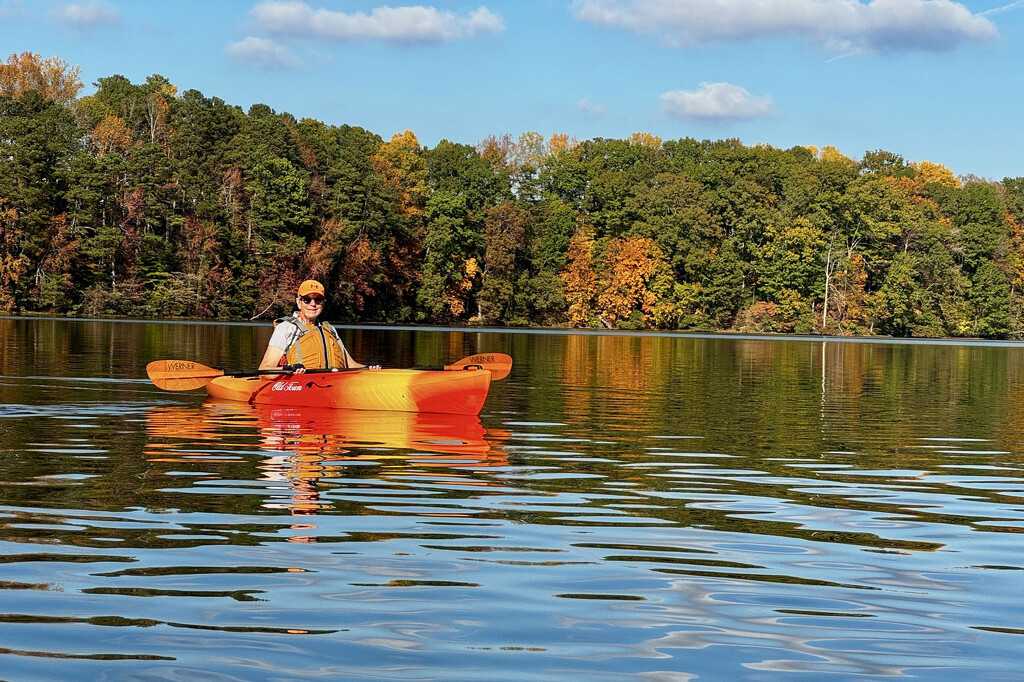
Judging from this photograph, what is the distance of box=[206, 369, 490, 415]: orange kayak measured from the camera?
16.9m

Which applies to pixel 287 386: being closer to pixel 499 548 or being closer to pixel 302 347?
pixel 302 347

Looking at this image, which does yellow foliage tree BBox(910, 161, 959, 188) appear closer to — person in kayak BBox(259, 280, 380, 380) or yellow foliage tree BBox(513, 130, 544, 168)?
yellow foliage tree BBox(513, 130, 544, 168)

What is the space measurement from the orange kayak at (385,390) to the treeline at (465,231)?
56798mm

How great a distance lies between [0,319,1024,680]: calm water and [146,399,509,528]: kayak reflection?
7 centimetres

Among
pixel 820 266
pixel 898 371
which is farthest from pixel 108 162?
pixel 898 371

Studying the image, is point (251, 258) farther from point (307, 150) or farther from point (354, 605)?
point (354, 605)

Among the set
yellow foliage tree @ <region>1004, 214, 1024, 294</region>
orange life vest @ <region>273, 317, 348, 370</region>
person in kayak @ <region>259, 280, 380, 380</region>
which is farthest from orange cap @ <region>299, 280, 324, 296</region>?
yellow foliage tree @ <region>1004, 214, 1024, 294</region>

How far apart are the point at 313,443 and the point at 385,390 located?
11.1ft

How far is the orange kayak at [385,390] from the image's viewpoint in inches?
664

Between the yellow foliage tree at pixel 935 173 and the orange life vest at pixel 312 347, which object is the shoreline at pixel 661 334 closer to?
the yellow foliage tree at pixel 935 173

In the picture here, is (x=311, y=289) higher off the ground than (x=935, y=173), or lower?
lower

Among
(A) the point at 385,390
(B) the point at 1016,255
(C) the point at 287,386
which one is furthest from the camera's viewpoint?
(B) the point at 1016,255

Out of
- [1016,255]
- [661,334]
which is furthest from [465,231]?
[1016,255]

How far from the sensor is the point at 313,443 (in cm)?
1375
